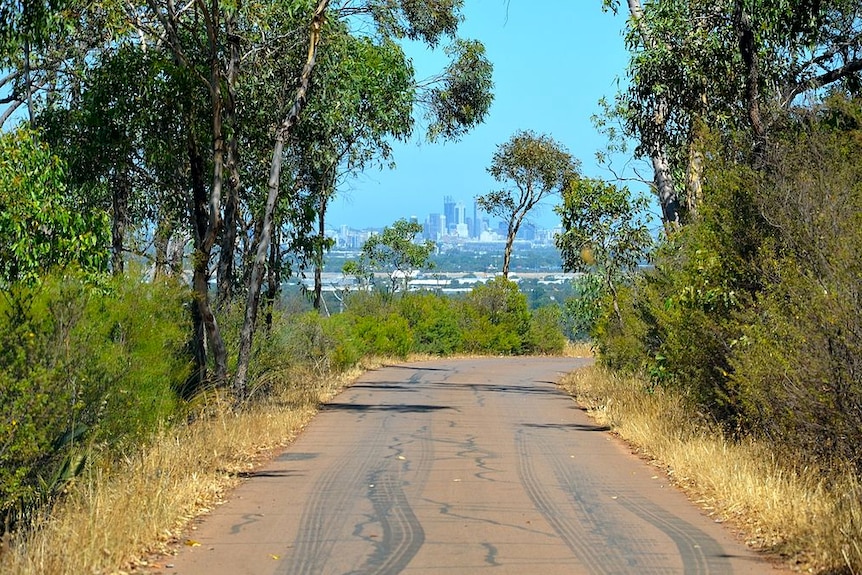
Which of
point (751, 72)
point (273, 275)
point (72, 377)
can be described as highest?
point (751, 72)

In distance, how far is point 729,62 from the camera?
18.3m

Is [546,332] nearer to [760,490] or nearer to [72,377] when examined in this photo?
[760,490]

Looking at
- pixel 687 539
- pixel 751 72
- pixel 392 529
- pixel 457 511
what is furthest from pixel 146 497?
pixel 751 72

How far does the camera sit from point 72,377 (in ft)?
33.4

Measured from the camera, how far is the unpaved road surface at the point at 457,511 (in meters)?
8.75

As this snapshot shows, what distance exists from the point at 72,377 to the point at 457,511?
3.64 meters

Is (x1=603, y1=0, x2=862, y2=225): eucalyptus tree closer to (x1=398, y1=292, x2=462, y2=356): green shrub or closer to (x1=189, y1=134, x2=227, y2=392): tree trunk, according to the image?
(x1=189, y1=134, x2=227, y2=392): tree trunk

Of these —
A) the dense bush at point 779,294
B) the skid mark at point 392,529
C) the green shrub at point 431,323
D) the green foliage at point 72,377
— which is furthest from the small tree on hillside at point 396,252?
the skid mark at point 392,529

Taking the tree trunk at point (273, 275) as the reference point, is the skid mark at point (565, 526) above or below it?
below

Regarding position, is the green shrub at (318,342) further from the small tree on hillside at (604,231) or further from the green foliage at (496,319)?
the green foliage at (496,319)

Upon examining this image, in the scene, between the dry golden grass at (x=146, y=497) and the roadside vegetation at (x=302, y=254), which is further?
the roadside vegetation at (x=302, y=254)

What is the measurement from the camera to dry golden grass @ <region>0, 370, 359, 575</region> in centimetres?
798

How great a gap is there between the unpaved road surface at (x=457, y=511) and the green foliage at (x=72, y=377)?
1353mm

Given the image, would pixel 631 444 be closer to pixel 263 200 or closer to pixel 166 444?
pixel 166 444
